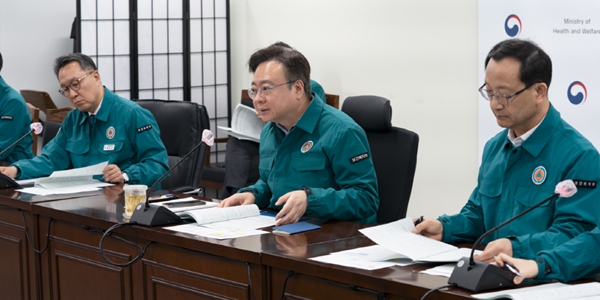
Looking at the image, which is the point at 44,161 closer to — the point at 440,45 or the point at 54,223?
the point at 54,223

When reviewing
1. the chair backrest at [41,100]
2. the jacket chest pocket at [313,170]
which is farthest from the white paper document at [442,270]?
the chair backrest at [41,100]

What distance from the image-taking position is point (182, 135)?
3.71 meters

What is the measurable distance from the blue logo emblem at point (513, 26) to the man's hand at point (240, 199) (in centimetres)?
218

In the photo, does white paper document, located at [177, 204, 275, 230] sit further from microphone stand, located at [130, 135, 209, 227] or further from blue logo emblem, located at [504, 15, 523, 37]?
blue logo emblem, located at [504, 15, 523, 37]

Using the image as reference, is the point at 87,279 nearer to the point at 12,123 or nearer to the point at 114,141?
the point at 114,141

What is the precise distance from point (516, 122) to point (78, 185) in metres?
1.97

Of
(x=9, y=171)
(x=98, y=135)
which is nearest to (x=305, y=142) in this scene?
(x=98, y=135)

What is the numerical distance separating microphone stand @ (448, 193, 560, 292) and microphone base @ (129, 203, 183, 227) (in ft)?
3.46

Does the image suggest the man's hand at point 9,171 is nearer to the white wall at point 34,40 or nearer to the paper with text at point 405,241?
the paper with text at point 405,241

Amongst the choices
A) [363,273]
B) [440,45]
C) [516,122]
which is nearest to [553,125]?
[516,122]

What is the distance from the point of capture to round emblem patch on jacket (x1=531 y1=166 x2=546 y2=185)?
1.97 m

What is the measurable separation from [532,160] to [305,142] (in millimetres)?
876

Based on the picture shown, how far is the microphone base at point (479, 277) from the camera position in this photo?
1.59m

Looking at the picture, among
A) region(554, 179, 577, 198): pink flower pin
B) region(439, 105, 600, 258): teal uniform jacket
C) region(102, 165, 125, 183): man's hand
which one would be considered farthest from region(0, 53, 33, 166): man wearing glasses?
region(554, 179, 577, 198): pink flower pin
